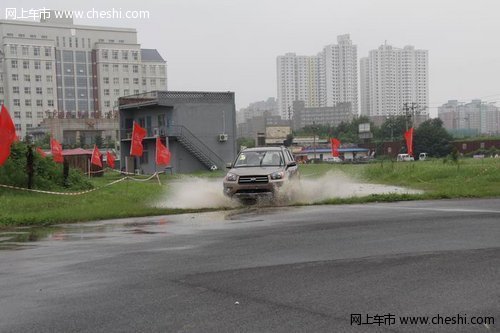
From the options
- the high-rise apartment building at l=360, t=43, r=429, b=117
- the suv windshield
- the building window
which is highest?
the high-rise apartment building at l=360, t=43, r=429, b=117

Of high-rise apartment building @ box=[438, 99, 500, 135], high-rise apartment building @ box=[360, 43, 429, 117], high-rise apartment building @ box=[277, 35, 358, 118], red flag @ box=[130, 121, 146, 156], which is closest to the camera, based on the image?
red flag @ box=[130, 121, 146, 156]

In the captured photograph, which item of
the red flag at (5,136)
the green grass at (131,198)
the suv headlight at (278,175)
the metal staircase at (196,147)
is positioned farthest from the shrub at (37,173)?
the metal staircase at (196,147)

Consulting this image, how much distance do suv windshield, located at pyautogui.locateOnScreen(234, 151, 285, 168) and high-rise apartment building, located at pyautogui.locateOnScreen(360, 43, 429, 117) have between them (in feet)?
394

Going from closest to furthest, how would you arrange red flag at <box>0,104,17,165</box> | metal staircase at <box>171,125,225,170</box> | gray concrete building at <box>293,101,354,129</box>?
red flag at <box>0,104,17,165</box>
metal staircase at <box>171,125,225,170</box>
gray concrete building at <box>293,101,354,129</box>

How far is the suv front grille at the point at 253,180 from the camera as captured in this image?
1688cm

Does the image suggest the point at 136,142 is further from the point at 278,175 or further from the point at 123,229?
the point at 123,229

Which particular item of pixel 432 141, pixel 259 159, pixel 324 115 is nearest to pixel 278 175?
pixel 259 159

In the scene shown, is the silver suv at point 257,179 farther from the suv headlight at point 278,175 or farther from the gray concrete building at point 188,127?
the gray concrete building at point 188,127

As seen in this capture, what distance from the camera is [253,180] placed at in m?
16.9

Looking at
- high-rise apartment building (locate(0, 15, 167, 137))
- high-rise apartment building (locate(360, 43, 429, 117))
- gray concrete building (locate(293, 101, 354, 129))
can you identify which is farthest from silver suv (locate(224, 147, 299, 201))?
gray concrete building (locate(293, 101, 354, 129))

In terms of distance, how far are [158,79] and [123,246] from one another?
415 feet

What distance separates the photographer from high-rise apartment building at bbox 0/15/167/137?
4690 inches

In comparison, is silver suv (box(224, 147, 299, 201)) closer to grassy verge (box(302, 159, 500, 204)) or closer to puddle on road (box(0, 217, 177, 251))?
grassy verge (box(302, 159, 500, 204))

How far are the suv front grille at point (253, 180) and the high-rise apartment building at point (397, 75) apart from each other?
401 ft
